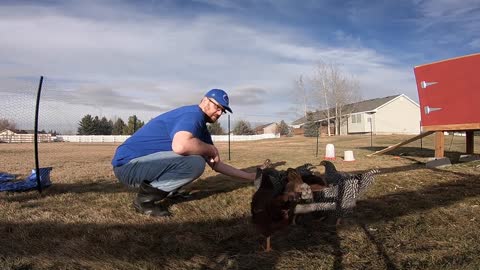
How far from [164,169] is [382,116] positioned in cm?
4894

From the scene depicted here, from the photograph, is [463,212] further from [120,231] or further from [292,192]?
[120,231]

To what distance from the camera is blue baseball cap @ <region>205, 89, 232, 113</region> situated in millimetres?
3949

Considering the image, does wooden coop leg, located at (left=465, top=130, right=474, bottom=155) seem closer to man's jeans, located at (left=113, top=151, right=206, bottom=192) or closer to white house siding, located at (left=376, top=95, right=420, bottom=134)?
man's jeans, located at (left=113, top=151, right=206, bottom=192)

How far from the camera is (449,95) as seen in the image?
9547mm

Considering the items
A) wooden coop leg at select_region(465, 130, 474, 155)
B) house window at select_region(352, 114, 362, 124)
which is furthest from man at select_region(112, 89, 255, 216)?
house window at select_region(352, 114, 362, 124)

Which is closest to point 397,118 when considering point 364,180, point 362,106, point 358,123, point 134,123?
point 362,106

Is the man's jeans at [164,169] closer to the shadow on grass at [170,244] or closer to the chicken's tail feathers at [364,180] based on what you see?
the shadow on grass at [170,244]

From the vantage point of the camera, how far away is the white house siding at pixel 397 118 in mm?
48781

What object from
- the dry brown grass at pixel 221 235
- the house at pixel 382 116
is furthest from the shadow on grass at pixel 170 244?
the house at pixel 382 116

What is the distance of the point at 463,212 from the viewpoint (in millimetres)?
4438

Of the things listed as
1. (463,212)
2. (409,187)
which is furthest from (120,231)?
(409,187)

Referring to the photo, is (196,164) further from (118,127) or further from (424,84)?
(118,127)

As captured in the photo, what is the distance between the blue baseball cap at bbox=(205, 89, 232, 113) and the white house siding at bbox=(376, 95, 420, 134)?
47.6 meters

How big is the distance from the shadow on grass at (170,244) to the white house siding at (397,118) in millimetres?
47492
